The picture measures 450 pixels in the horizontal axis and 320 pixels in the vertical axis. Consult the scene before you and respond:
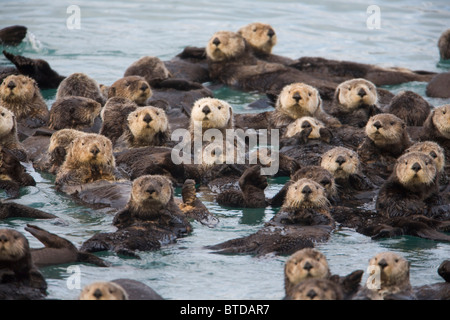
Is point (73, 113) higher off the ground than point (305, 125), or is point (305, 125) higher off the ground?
point (73, 113)

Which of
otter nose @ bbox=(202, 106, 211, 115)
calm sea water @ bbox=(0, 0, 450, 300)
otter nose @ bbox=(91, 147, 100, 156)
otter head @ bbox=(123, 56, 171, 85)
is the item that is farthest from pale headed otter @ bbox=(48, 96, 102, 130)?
otter head @ bbox=(123, 56, 171, 85)

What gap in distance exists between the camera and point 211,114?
1033 centimetres

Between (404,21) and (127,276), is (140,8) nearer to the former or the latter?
(404,21)

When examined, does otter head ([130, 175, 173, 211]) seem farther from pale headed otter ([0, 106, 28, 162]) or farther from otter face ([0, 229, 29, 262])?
pale headed otter ([0, 106, 28, 162])

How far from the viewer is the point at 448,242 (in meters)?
7.63

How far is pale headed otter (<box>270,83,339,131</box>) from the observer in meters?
11.4

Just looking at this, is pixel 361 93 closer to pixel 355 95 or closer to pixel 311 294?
pixel 355 95

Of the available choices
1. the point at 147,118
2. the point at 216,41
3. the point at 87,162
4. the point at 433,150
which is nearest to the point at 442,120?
the point at 433,150

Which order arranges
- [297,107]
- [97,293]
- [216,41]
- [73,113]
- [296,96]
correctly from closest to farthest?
1. [97,293]
2. [73,113]
3. [296,96]
4. [297,107]
5. [216,41]

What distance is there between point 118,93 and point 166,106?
2.35 feet

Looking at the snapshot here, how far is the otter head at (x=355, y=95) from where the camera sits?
11.6 metres

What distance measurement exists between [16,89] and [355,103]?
4653 mm

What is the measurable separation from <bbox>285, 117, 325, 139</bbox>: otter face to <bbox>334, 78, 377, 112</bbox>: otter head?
40.5 inches

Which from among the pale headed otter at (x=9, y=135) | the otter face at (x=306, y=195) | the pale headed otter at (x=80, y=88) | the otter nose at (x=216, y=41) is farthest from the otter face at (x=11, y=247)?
the otter nose at (x=216, y=41)
